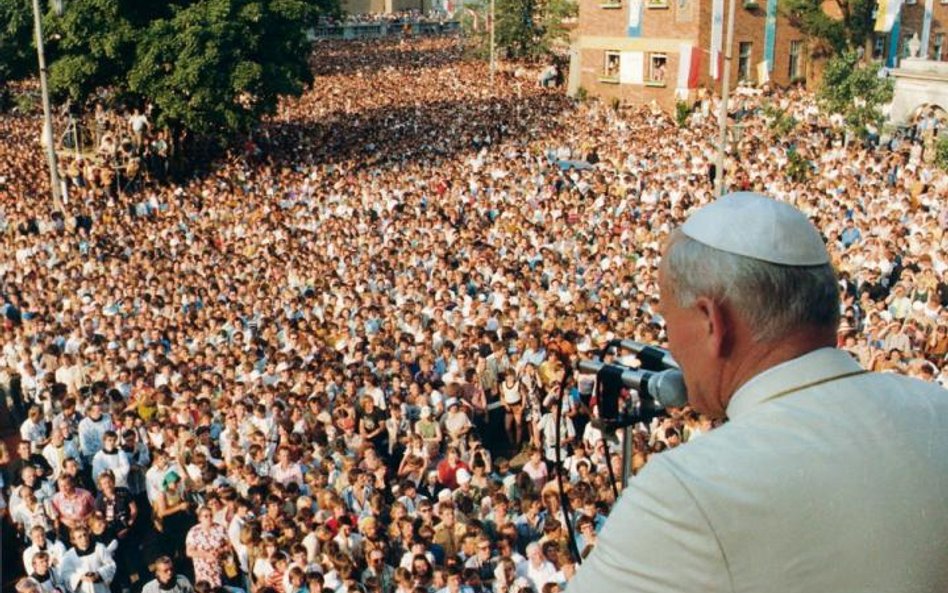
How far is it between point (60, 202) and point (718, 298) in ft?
78.6

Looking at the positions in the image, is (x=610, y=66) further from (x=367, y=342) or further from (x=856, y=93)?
(x=367, y=342)

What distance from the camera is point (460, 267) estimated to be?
15961mm

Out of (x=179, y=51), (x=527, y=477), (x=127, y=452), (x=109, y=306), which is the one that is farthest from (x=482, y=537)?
(x=179, y=51)

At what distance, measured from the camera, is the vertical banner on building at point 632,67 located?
120 ft

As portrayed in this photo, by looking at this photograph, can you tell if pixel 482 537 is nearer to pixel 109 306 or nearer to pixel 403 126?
pixel 109 306

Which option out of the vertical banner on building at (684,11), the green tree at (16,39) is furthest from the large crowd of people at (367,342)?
the vertical banner on building at (684,11)

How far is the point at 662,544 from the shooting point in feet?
4.20

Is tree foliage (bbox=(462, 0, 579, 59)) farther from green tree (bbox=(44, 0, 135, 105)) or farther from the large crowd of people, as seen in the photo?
green tree (bbox=(44, 0, 135, 105))

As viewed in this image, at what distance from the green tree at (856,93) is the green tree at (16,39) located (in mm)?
19469

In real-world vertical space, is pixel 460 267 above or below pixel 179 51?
below

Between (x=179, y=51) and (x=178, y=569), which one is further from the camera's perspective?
(x=179, y=51)

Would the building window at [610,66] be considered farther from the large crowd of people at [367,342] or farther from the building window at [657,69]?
the large crowd of people at [367,342]

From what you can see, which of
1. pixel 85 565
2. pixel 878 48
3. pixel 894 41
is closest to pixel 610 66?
→ pixel 878 48

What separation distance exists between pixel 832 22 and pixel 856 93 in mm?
14099
